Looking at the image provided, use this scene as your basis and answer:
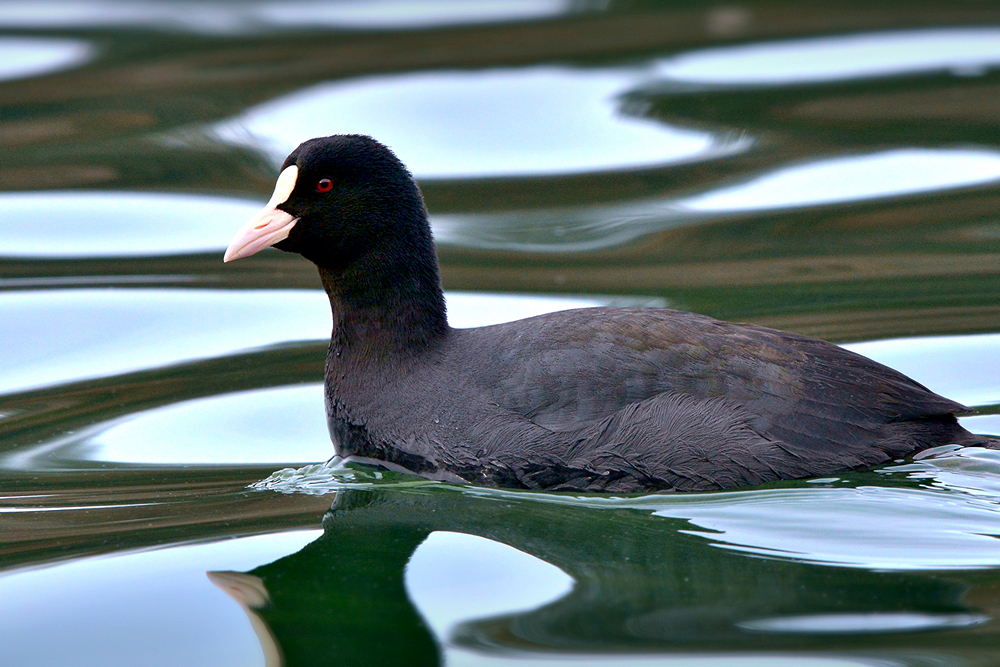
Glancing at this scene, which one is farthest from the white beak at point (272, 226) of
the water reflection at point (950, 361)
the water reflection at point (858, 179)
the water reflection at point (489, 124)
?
the water reflection at point (489, 124)

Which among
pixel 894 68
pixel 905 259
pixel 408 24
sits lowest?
pixel 905 259

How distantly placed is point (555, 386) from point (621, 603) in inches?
37.6

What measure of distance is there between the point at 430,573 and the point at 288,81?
5828 mm

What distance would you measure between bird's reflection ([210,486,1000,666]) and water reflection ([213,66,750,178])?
4.29 meters

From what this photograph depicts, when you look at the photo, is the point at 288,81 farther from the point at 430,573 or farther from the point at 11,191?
the point at 430,573

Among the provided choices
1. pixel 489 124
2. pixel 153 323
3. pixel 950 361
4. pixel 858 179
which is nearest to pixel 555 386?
pixel 950 361

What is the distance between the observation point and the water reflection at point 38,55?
8.98 meters

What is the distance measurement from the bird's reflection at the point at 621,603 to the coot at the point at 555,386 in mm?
219


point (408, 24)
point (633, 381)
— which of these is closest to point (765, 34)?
point (408, 24)

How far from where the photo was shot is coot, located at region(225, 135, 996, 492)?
4.03 metres

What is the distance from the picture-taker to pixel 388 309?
460cm

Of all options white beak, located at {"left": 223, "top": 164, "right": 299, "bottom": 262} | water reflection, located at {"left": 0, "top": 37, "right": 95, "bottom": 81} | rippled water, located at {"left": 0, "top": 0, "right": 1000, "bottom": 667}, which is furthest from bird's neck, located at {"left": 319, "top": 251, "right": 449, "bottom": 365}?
water reflection, located at {"left": 0, "top": 37, "right": 95, "bottom": 81}

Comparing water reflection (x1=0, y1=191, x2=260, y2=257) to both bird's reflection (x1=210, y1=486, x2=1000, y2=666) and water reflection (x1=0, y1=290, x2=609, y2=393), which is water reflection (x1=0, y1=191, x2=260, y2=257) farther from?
bird's reflection (x1=210, y1=486, x2=1000, y2=666)

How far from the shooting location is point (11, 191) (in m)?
7.65
